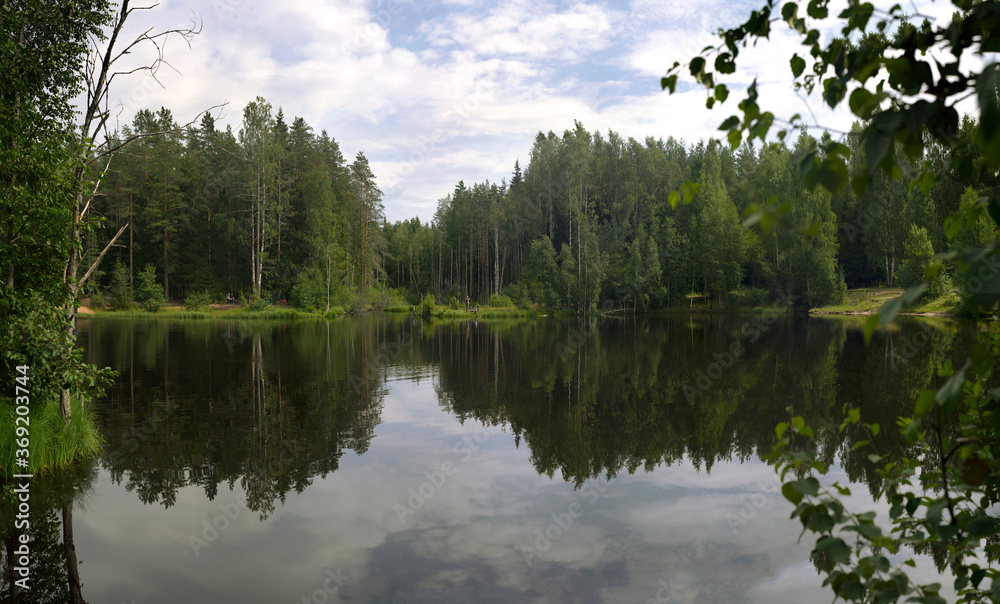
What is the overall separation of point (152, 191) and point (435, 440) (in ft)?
180

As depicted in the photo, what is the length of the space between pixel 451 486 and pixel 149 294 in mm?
50990

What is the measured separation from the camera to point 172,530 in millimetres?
6184

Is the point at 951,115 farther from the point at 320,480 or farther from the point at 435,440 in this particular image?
the point at 435,440

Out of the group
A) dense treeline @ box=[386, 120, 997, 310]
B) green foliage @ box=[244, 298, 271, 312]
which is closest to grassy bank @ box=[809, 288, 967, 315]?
dense treeline @ box=[386, 120, 997, 310]

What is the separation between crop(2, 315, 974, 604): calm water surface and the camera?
17.1ft

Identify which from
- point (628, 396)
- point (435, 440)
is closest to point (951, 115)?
point (435, 440)

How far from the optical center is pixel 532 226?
6494 centimetres

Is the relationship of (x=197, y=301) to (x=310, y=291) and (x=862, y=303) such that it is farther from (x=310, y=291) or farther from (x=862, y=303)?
(x=862, y=303)

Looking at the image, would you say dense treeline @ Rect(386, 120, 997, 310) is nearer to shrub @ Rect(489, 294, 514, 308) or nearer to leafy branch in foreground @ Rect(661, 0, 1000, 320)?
shrub @ Rect(489, 294, 514, 308)

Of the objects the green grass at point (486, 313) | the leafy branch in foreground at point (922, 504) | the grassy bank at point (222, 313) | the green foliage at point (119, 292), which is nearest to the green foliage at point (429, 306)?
the green grass at point (486, 313)

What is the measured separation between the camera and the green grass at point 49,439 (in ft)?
23.0

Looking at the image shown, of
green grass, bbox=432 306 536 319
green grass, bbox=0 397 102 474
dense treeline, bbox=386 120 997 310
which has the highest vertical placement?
dense treeline, bbox=386 120 997 310

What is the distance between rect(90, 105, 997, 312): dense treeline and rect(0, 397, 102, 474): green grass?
43201 mm

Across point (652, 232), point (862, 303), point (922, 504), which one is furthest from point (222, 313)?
point (862, 303)
